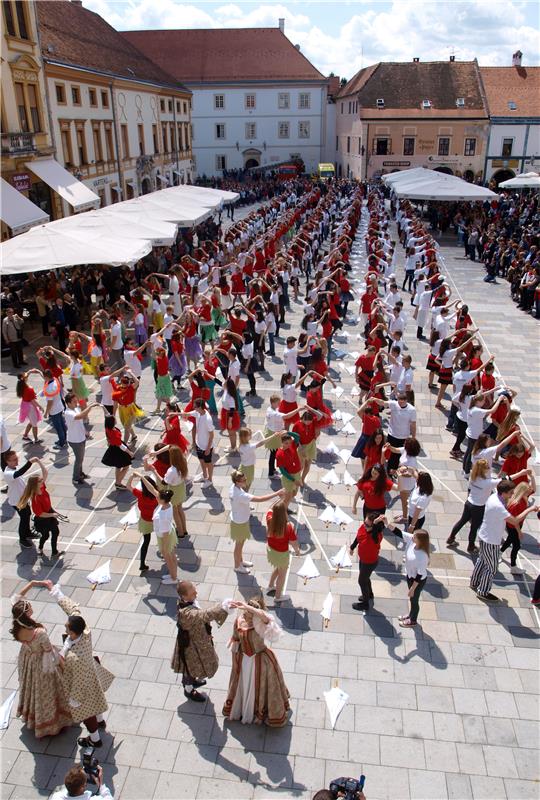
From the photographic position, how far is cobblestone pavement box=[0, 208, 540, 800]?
5445mm

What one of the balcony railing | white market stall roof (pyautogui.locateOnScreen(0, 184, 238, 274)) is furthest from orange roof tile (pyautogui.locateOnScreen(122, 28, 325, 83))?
white market stall roof (pyautogui.locateOnScreen(0, 184, 238, 274))

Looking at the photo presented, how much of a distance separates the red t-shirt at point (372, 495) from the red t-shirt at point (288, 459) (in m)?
0.98

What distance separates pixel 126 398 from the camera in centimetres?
1038

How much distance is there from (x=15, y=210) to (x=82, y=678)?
1784 centimetres

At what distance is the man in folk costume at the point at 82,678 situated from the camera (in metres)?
5.46

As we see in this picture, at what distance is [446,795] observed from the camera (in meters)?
5.25

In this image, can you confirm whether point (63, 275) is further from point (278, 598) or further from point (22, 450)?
point (278, 598)

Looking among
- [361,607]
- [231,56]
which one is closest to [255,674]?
[361,607]

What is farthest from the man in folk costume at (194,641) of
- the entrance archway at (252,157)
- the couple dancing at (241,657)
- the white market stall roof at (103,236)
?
the entrance archway at (252,157)

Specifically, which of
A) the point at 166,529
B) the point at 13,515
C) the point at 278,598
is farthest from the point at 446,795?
the point at 13,515

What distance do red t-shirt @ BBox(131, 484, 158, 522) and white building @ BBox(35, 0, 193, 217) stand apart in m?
19.7

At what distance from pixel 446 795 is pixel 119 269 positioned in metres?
18.8

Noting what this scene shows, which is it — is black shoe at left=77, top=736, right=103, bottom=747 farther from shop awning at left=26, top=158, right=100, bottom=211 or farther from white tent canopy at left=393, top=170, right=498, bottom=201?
white tent canopy at left=393, top=170, right=498, bottom=201

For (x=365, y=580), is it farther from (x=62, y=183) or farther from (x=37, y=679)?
(x=62, y=183)
